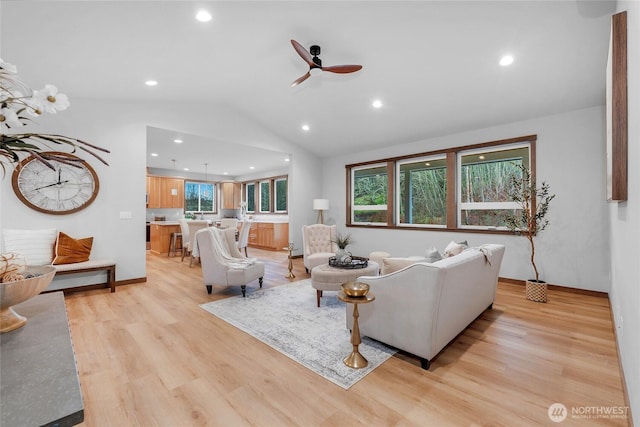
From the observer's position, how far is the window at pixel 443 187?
4.76 metres

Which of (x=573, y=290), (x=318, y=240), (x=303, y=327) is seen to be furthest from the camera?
(x=318, y=240)

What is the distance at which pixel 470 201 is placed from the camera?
5133mm

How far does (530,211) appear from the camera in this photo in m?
4.34

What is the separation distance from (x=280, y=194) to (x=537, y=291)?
23.9 feet

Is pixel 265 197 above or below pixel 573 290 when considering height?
above

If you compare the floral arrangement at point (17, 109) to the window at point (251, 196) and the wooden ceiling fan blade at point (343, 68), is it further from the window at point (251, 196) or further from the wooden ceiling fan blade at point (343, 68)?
the window at point (251, 196)

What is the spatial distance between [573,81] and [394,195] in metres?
3.30

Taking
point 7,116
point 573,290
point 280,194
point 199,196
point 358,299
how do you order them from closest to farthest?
1. point 7,116
2. point 358,299
3. point 573,290
4. point 280,194
5. point 199,196

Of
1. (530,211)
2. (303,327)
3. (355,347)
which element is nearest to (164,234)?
(303,327)

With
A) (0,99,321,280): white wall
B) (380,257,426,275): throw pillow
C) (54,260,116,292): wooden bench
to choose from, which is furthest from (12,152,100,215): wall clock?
(380,257,426,275): throw pillow

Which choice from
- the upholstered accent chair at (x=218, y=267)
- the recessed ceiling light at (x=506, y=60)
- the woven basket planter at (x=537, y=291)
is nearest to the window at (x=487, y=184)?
the woven basket planter at (x=537, y=291)

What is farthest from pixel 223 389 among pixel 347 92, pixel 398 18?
pixel 347 92

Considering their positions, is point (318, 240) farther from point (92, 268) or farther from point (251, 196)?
point (251, 196)

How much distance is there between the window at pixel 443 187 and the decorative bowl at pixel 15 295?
540 cm
